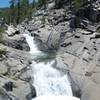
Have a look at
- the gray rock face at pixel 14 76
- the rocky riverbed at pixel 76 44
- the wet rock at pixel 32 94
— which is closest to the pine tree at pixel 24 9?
the rocky riverbed at pixel 76 44

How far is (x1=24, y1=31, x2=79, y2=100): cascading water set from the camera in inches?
1731

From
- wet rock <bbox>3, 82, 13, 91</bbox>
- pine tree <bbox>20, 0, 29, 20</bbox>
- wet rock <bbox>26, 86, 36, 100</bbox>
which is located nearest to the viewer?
wet rock <bbox>3, 82, 13, 91</bbox>

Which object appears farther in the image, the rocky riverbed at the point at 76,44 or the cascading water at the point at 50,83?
the rocky riverbed at the point at 76,44

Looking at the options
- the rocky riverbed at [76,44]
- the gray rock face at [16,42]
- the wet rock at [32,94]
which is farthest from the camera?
the gray rock face at [16,42]

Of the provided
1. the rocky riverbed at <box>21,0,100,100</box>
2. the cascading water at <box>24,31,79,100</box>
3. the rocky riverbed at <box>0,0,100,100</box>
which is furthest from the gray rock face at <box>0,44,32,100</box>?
the rocky riverbed at <box>21,0,100,100</box>

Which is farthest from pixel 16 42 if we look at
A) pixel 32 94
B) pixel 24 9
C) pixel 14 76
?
pixel 24 9

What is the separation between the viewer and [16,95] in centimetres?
3897

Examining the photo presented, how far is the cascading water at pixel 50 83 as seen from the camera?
44.0m

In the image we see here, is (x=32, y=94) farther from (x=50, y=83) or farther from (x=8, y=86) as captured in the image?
(x=8, y=86)

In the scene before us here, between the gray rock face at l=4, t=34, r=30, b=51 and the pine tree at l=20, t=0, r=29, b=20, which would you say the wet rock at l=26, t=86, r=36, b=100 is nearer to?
the gray rock face at l=4, t=34, r=30, b=51

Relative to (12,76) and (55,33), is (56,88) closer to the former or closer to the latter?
(12,76)

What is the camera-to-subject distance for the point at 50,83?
4581 centimetres

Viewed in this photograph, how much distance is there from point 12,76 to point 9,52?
7.81 meters

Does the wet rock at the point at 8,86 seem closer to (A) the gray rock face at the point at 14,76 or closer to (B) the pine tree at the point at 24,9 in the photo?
(A) the gray rock face at the point at 14,76
